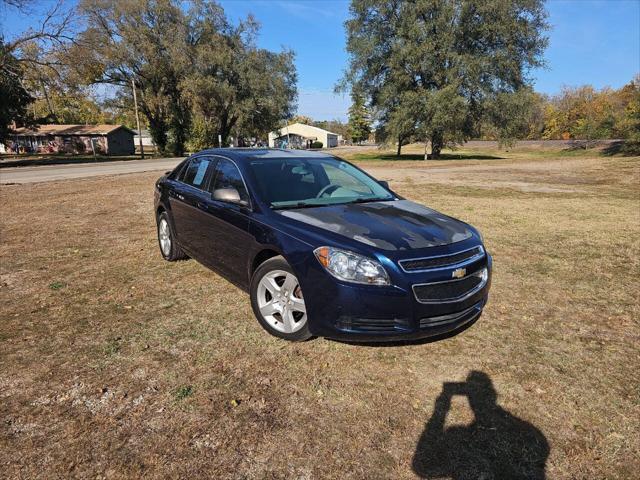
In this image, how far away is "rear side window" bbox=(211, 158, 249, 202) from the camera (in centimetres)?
402

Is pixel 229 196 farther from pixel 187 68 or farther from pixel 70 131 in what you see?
pixel 70 131

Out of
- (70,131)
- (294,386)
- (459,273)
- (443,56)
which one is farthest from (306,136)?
(294,386)

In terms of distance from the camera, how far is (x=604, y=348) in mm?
3537

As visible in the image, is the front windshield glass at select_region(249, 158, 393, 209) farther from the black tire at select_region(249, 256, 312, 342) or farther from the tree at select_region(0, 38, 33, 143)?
the tree at select_region(0, 38, 33, 143)

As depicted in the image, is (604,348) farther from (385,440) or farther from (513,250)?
(513,250)

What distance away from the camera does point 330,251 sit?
10.1 ft

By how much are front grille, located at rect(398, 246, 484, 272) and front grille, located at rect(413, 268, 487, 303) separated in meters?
0.13

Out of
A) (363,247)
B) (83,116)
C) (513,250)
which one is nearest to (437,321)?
(363,247)

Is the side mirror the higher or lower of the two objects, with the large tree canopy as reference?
lower

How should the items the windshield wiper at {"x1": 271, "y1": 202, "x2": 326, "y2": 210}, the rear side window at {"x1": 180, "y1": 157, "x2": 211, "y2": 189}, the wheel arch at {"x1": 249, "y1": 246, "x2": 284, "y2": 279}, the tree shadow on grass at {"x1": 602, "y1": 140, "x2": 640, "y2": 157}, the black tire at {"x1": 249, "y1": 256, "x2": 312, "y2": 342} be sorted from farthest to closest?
the tree shadow on grass at {"x1": 602, "y1": 140, "x2": 640, "y2": 157} < the rear side window at {"x1": 180, "y1": 157, "x2": 211, "y2": 189} < the windshield wiper at {"x1": 271, "y1": 202, "x2": 326, "y2": 210} < the wheel arch at {"x1": 249, "y1": 246, "x2": 284, "y2": 279} < the black tire at {"x1": 249, "y1": 256, "x2": 312, "y2": 342}

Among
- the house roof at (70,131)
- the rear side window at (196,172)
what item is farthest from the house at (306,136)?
the rear side window at (196,172)

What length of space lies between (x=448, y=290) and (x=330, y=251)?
3.05ft

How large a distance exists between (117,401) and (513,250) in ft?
19.0

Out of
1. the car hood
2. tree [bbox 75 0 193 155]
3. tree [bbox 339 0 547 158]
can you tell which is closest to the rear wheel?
the car hood
